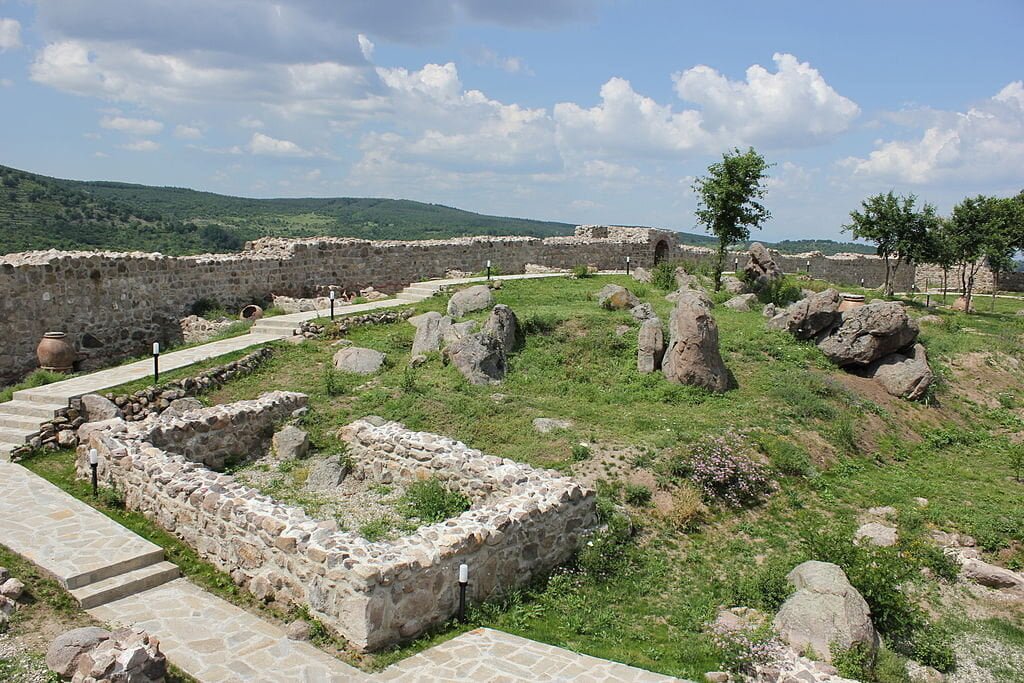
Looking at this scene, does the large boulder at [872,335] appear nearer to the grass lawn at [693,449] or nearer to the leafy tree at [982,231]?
the grass lawn at [693,449]

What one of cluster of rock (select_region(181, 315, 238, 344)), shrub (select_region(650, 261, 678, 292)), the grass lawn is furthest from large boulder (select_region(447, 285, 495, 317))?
shrub (select_region(650, 261, 678, 292))

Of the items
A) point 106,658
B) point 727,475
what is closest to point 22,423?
point 106,658

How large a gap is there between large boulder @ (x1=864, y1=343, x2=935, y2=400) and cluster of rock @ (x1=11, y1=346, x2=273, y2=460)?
53.2 feet

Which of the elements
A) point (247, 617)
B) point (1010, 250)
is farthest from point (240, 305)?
point (1010, 250)

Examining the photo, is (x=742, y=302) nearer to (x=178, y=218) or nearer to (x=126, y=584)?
(x=126, y=584)

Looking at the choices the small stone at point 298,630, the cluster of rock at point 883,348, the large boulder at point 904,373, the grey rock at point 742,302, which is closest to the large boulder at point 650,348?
the cluster of rock at point 883,348

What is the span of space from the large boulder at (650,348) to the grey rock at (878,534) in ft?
21.0

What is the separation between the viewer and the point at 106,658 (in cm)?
665

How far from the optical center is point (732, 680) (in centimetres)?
779

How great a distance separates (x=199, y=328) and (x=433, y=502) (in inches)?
519

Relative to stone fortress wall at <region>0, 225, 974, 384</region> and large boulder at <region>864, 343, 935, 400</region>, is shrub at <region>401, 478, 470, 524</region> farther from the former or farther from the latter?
large boulder at <region>864, 343, 935, 400</region>

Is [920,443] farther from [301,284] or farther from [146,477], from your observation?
[301,284]

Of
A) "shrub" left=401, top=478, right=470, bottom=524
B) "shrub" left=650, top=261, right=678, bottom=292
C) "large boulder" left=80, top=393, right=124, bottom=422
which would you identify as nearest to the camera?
"shrub" left=401, top=478, right=470, bottom=524

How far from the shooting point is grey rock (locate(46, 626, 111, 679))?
699 centimetres
